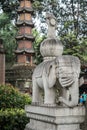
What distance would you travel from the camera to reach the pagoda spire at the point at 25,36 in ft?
95.1

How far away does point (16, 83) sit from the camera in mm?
27578

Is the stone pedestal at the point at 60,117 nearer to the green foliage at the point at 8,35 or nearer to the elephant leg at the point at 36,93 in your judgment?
the elephant leg at the point at 36,93

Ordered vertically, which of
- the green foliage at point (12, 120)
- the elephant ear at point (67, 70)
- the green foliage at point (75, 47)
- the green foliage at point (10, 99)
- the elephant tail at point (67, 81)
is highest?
the green foliage at point (75, 47)

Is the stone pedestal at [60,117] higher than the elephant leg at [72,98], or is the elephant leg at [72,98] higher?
the elephant leg at [72,98]

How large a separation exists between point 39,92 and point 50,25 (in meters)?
1.53

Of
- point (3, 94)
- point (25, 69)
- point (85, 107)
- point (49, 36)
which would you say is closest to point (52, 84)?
point (85, 107)

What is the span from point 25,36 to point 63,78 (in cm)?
2392

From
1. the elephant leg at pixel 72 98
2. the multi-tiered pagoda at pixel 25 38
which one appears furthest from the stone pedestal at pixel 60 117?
the multi-tiered pagoda at pixel 25 38

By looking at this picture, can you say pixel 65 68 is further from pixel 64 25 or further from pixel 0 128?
pixel 64 25

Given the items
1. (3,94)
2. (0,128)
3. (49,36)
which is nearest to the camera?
(49,36)

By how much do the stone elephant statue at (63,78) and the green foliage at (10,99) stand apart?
4.81 m

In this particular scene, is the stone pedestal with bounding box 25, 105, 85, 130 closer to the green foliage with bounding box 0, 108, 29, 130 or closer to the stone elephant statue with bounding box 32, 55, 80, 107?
the stone elephant statue with bounding box 32, 55, 80, 107

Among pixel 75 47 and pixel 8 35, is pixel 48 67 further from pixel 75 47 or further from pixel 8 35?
pixel 8 35

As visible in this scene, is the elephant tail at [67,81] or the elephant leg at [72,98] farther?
the elephant tail at [67,81]
